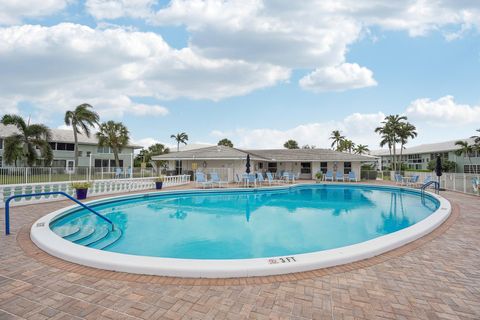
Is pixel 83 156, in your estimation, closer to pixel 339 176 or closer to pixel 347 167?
pixel 339 176

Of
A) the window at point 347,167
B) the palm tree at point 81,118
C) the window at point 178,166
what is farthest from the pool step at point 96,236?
the window at point 347,167

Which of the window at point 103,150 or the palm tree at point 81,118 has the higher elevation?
the palm tree at point 81,118

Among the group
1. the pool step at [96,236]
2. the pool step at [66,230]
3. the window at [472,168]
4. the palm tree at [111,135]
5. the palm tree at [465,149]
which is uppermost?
the palm tree at [111,135]

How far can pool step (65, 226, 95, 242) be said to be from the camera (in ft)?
22.1

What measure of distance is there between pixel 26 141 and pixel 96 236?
1955 centimetres

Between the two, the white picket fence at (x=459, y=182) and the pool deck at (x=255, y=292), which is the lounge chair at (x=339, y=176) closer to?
the white picket fence at (x=459, y=182)

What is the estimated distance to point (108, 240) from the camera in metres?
7.15

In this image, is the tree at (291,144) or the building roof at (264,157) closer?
the building roof at (264,157)

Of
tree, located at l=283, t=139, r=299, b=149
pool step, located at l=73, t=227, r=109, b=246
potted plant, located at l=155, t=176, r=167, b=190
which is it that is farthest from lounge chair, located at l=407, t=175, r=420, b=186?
tree, located at l=283, t=139, r=299, b=149

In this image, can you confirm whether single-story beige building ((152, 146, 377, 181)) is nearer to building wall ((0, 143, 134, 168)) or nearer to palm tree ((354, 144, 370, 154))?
building wall ((0, 143, 134, 168))

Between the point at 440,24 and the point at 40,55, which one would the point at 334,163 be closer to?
the point at 440,24

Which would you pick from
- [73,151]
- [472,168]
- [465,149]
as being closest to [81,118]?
[73,151]

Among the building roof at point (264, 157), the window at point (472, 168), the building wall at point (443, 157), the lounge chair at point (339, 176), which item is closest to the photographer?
the building roof at point (264, 157)

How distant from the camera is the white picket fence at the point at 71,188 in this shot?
1051cm
